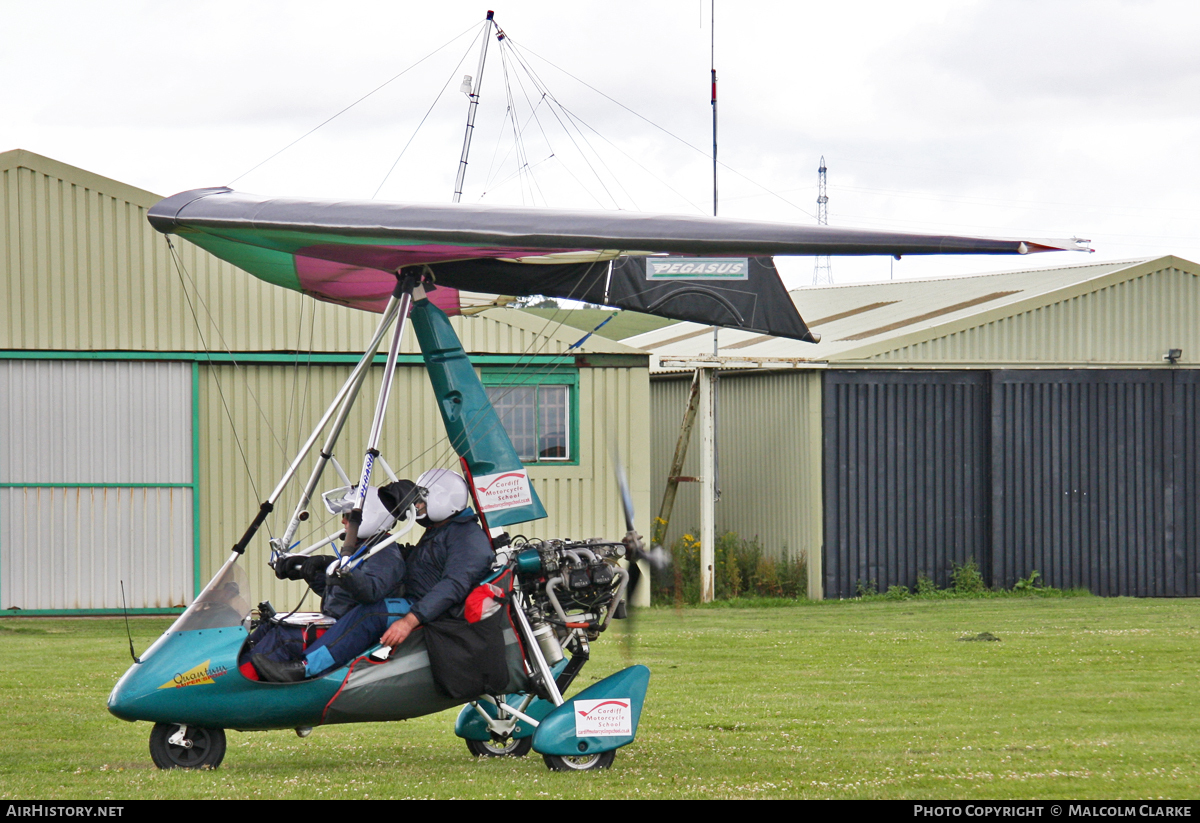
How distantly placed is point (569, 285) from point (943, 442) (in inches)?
477

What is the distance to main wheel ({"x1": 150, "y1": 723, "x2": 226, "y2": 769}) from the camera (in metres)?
8.29

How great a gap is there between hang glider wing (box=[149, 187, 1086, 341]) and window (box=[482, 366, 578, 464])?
745cm

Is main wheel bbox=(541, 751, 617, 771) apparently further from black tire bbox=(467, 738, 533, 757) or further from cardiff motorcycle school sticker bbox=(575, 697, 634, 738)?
black tire bbox=(467, 738, 533, 757)

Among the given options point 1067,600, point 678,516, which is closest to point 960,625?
point 1067,600

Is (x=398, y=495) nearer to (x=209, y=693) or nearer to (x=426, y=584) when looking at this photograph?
(x=426, y=584)

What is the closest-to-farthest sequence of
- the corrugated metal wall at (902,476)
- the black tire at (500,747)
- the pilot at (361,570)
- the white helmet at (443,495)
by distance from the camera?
the pilot at (361,570) < the white helmet at (443,495) < the black tire at (500,747) < the corrugated metal wall at (902,476)

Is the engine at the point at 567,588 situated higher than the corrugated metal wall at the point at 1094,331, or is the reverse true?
the corrugated metal wall at the point at 1094,331

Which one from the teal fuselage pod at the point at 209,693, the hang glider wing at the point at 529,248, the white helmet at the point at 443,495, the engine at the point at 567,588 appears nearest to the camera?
the hang glider wing at the point at 529,248

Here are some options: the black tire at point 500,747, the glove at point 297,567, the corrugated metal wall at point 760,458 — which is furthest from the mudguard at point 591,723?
the corrugated metal wall at point 760,458

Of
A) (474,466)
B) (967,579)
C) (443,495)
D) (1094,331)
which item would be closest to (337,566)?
(443,495)

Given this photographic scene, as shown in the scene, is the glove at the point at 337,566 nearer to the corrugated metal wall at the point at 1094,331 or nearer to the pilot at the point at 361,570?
the pilot at the point at 361,570

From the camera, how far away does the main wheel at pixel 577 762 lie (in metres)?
8.32

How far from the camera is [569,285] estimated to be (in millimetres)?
9078

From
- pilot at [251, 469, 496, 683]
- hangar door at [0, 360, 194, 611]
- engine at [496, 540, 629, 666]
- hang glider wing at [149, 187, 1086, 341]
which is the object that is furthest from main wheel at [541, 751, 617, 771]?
hangar door at [0, 360, 194, 611]
